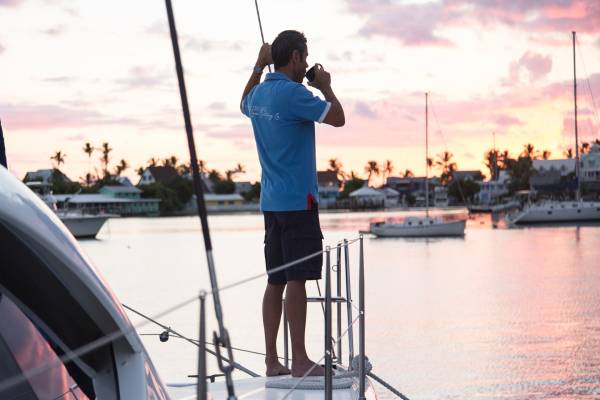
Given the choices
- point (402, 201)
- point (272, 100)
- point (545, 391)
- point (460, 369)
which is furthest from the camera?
point (402, 201)

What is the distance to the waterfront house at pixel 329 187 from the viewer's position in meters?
158

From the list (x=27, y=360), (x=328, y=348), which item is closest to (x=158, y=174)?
(x=328, y=348)

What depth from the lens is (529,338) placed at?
18266 millimetres

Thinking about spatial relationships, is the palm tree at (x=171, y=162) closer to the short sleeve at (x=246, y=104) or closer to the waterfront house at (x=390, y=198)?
the waterfront house at (x=390, y=198)

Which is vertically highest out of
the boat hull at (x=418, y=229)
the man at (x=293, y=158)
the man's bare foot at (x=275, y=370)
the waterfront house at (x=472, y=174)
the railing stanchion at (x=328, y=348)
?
the waterfront house at (x=472, y=174)

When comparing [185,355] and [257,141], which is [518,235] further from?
[257,141]

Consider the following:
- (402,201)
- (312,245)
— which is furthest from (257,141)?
(402,201)

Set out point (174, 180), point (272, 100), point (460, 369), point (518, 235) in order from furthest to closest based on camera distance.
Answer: point (174, 180)
point (518, 235)
point (460, 369)
point (272, 100)

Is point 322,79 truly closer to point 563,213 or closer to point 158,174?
point 563,213

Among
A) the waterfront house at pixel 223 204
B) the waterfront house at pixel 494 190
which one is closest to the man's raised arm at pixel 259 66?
the waterfront house at pixel 494 190

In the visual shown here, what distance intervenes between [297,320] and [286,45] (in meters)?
1.32

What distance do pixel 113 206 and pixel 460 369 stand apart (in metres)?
116

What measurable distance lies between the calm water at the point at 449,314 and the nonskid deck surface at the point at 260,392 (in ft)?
26.0

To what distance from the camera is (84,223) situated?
6112 cm
